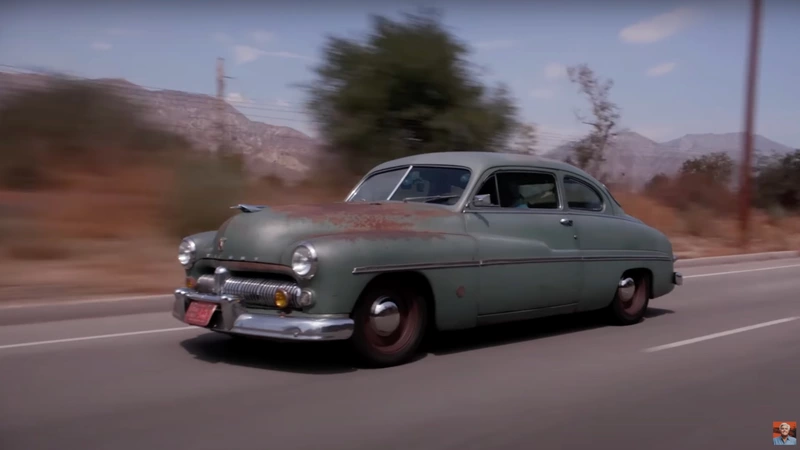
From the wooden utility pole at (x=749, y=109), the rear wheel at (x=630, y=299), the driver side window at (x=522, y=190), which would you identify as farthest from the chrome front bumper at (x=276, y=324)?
the wooden utility pole at (x=749, y=109)

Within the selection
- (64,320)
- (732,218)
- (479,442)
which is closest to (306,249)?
(479,442)

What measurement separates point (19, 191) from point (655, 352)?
44.5 feet

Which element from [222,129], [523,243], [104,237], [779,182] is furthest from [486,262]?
[779,182]

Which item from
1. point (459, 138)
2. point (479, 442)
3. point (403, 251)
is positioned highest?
point (459, 138)

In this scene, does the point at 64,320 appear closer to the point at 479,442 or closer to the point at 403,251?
the point at 403,251

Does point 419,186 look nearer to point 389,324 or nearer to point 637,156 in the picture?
point 389,324

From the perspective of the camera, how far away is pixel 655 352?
7.19m

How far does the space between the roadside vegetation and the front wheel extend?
6.63 m

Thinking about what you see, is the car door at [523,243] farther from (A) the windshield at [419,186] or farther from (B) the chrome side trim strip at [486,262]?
(A) the windshield at [419,186]

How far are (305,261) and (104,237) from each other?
875 centimetres

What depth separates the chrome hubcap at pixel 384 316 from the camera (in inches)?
240

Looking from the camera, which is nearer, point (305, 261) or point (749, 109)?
point (305, 261)

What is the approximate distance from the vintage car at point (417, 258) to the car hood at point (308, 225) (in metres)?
0.01

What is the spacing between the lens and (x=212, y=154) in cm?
1678
